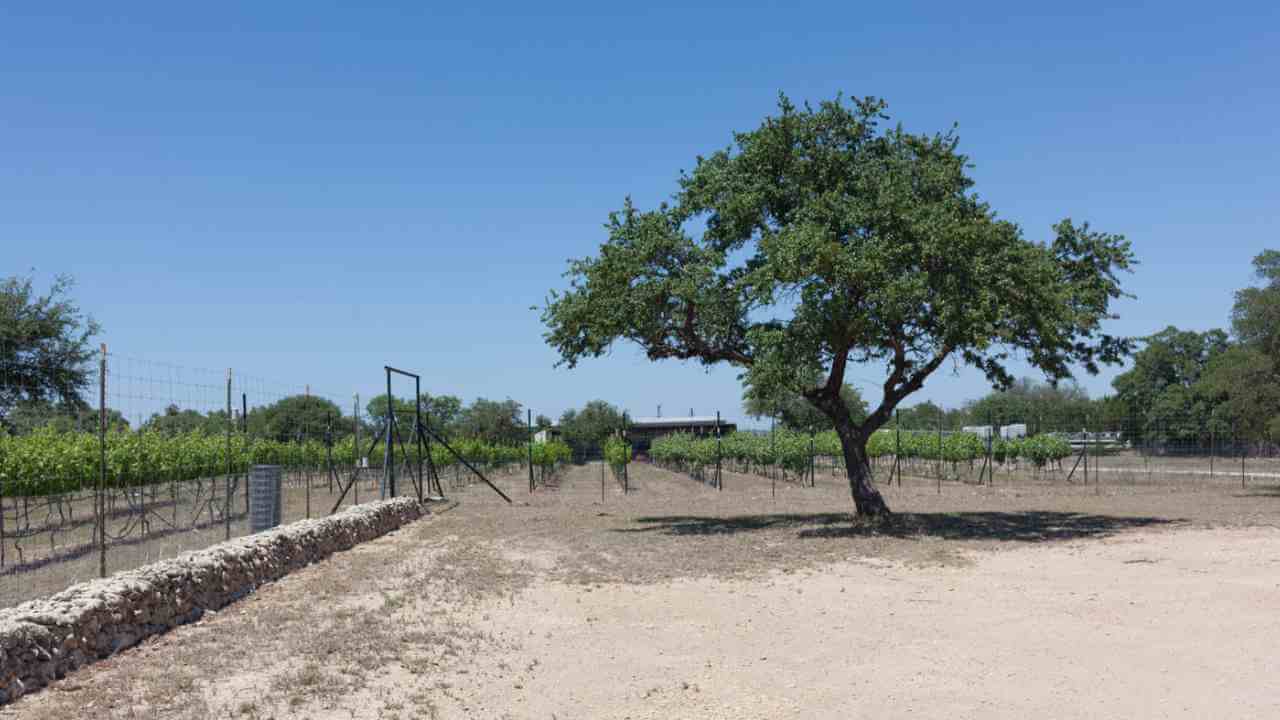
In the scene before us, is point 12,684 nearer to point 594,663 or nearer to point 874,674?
point 594,663

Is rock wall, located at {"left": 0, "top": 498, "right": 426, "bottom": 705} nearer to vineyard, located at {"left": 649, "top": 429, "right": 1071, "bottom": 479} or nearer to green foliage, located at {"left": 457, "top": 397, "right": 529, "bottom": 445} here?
vineyard, located at {"left": 649, "top": 429, "right": 1071, "bottom": 479}

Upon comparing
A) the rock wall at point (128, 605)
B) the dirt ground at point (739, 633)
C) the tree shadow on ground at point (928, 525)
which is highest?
the rock wall at point (128, 605)

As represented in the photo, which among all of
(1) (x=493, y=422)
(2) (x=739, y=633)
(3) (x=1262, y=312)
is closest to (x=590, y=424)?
(1) (x=493, y=422)

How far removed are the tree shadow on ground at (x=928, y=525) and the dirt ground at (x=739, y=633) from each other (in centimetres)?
27

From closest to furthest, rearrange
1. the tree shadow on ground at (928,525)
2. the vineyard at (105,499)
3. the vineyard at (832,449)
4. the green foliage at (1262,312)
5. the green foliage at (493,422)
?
the vineyard at (105,499), the tree shadow on ground at (928,525), the green foliage at (1262,312), the vineyard at (832,449), the green foliage at (493,422)

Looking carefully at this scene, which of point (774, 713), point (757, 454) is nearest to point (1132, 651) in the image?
point (774, 713)

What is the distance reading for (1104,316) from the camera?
1953cm

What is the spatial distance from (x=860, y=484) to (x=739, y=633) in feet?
37.0

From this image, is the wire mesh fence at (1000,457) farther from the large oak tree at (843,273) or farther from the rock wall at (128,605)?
the rock wall at (128,605)

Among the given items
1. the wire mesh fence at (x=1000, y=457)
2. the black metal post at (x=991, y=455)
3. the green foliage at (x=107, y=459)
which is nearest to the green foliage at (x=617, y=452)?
the wire mesh fence at (x=1000, y=457)

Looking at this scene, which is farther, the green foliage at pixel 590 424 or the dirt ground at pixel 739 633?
the green foliage at pixel 590 424

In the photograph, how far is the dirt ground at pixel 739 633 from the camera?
7074 millimetres

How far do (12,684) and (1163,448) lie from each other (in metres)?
46.0

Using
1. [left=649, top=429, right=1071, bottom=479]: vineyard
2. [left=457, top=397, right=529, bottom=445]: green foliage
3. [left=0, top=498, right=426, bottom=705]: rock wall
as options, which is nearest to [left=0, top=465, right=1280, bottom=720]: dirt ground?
[left=0, top=498, right=426, bottom=705]: rock wall
